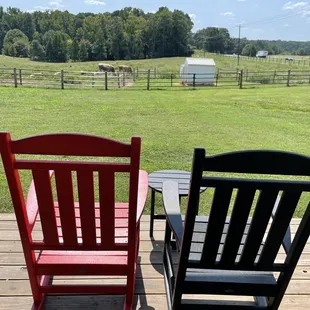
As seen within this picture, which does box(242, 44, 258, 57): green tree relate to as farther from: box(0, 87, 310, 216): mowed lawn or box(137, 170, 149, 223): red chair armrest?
box(137, 170, 149, 223): red chair armrest

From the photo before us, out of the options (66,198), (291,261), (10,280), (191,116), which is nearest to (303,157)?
(291,261)

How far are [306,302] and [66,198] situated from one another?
55.8 inches

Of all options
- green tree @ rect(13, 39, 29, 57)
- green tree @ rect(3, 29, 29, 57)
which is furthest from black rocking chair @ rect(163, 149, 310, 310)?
green tree @ rect(3, 29, 29, 57)

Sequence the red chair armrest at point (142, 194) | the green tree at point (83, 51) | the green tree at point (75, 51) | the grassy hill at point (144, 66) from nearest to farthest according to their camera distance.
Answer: the red chair armrest at point (142, 194)
the grassy hill at point (144, 66)
the green tree at point (75, 51)
the green tree at point (83, 51)

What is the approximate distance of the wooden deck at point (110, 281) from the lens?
171 centimetres

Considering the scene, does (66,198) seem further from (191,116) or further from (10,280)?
(191,116)

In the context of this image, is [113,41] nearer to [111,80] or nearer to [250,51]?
[250,51]

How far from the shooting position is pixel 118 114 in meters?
7.34

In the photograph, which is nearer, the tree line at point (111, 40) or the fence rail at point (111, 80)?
the fence rail at point (111, 80)

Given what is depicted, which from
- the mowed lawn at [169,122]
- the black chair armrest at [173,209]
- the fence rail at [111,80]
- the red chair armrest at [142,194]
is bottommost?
the fence rail at [111,80]

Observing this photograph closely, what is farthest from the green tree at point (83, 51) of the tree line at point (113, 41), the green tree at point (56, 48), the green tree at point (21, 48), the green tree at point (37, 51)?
the green tree at point (21, 48)

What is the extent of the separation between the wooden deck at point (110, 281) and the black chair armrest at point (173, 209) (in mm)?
543

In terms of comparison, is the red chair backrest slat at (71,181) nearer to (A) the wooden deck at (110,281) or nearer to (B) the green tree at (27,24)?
(A) the wooden deck at (110,281)

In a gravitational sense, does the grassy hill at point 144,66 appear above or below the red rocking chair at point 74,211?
below
